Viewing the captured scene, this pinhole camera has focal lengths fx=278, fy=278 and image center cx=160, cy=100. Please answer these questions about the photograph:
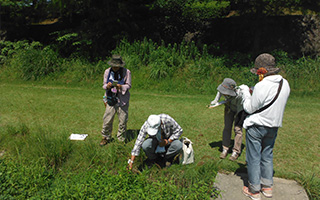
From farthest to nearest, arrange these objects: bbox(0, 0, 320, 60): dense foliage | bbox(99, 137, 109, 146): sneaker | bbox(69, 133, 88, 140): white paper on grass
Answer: bbox(0, 0, 320, 60): dense foliage
bbox(69, 133, 88, 140): white paper on grass
bbox(99, 137, 109, 146): sneaker

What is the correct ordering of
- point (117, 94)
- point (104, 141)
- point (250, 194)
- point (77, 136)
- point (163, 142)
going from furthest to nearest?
point (77, 136)
point (104, 141)
point (117, 94)
point (163, 142)
point (250, 194)

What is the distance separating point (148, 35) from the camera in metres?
14.7

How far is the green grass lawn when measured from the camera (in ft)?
15.8

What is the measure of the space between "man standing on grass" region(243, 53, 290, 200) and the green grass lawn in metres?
0.79

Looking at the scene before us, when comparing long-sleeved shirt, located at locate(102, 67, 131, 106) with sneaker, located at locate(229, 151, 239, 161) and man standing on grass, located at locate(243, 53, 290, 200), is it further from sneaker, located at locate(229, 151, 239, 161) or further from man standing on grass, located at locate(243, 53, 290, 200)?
man standing on grass, located at locate(243, 53, 290, 200)

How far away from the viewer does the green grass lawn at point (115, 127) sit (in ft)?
15.8

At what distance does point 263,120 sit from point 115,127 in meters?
4.09

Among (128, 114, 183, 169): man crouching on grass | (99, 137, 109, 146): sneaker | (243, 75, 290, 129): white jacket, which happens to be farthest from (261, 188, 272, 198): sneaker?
(99, 137, 109, 146): sneaker

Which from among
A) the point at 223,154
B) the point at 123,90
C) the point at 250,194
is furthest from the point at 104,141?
the point at 250,194

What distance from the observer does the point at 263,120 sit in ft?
11.9

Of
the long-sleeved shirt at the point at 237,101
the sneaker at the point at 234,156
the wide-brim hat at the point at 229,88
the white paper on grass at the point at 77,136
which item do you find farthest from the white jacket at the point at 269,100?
the white paper on grass at the point at 77,136

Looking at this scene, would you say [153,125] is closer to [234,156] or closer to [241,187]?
[241,187]

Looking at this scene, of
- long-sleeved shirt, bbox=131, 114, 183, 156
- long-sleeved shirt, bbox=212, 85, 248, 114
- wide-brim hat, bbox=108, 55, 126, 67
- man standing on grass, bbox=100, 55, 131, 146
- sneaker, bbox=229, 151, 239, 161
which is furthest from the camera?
man standing on grass, bbox=100, 55, 131, 146

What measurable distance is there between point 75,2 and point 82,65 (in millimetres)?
3140
